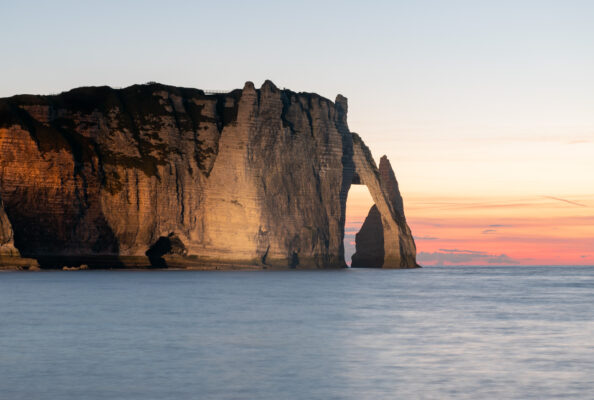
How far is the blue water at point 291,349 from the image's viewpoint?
23969mm

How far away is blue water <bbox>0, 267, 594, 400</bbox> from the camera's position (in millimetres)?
23969

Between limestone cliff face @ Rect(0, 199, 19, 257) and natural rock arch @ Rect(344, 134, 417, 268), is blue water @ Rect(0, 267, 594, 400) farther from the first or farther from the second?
natural rock arch @ Rect(344, 134, 417, 268)

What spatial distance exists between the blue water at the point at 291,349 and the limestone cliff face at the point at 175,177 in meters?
61.8

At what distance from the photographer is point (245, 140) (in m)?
126

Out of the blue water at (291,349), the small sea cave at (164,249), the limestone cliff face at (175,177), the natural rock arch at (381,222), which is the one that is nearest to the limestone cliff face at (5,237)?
the limestone cliff face at (175,177)

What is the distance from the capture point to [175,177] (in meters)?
128

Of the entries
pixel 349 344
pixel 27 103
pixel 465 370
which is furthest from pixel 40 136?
pixel 465 370

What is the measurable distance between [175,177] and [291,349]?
97576mm

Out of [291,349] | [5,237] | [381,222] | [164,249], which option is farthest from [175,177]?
[291,349]

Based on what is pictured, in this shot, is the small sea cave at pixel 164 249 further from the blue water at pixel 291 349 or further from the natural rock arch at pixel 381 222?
the blue water at pixel 291 349

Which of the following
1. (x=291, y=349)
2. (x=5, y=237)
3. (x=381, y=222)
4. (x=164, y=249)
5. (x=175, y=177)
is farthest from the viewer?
(x=381, y=222)

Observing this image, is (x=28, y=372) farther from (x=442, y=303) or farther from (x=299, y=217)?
(x=299, y=217)

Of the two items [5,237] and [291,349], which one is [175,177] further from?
[291,349]

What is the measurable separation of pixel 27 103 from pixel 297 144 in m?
40.4
